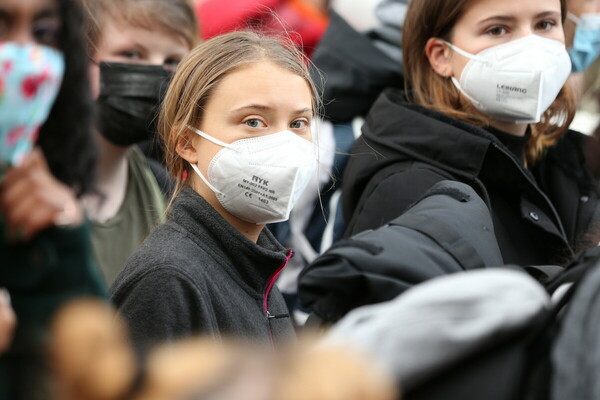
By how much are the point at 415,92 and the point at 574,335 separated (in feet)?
6.86

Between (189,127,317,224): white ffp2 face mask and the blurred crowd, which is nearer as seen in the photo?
the blurred crowd

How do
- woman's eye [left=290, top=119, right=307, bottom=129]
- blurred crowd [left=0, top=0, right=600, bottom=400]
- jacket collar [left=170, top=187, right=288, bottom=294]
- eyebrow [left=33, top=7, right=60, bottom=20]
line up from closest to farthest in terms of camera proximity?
blurred crowd [left=0, top=0, right=600, bottom=400], eyebrow [left=33, top=7, right=60, bottom=20], jacket collar [left=170, top=187, right=288, bottom=294], woman's eye [left=290, top=119, right=307, bottom=129]

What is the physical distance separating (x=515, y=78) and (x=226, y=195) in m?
1.19

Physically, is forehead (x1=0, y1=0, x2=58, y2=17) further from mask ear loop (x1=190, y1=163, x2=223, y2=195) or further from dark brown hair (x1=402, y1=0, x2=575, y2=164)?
dark brown hair (x1=402, y1=0, x2=575, y2=164)

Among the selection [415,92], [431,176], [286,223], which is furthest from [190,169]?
[286,223]

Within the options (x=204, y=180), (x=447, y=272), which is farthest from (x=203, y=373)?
(x=204, y=180)

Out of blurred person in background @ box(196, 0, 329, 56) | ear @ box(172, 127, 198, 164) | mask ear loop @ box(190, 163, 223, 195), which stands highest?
ear @ box(172, 127, 198, 164)

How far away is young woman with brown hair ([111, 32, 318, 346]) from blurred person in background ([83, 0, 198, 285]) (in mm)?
869

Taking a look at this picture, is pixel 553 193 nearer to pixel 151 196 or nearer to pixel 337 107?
pixel 337 107

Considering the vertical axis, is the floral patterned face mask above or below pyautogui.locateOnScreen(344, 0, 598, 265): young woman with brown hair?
above

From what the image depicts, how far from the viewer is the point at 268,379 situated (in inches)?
49.1

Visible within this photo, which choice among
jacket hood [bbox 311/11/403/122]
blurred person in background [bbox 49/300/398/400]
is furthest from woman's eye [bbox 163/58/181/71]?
blurred person in background [bbox 49/300/398/400]

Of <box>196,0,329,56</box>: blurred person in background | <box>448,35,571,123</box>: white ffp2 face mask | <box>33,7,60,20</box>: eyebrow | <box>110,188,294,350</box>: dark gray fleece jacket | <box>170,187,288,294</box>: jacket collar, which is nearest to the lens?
<box>33,7,60,20</box>: eyebrow

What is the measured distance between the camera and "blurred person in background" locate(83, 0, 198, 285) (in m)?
3.85
